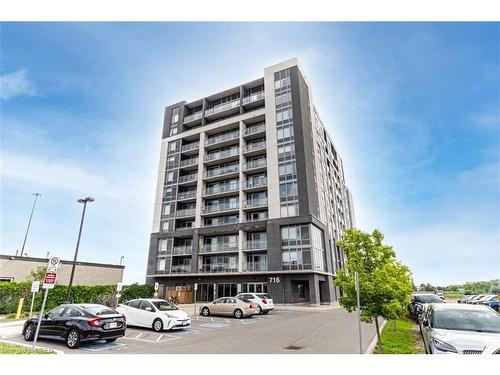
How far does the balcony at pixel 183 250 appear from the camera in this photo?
40.7 meters

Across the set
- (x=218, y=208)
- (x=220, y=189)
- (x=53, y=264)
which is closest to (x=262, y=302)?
(x=53, y=264)

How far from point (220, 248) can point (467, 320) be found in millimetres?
32044

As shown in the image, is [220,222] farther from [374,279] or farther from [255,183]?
[374,279]

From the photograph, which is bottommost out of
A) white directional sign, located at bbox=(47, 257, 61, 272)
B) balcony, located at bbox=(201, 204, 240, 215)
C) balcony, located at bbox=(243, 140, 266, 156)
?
white directional sign, located at bbox=(47, 257, 61, 272)

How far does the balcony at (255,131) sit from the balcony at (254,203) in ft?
29.8

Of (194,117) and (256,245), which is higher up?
(194,117)

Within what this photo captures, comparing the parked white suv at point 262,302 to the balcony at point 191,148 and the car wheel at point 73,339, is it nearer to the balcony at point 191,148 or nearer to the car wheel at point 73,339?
the car wheel at point 73,339

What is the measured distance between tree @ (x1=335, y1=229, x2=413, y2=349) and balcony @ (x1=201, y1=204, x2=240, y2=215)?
27454 mm

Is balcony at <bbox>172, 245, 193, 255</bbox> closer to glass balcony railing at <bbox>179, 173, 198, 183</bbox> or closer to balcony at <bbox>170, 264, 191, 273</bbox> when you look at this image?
balcony at <bbox>170, 264, 191, 273</bbox>

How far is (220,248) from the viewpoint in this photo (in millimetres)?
38562

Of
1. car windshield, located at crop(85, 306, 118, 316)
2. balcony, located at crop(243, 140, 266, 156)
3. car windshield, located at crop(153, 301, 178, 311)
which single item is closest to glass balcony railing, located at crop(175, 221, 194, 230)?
balcony, located at crop(243, 140, 266, 156)

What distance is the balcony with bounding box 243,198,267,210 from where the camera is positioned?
38.0 metres

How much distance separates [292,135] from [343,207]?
27831 mm
